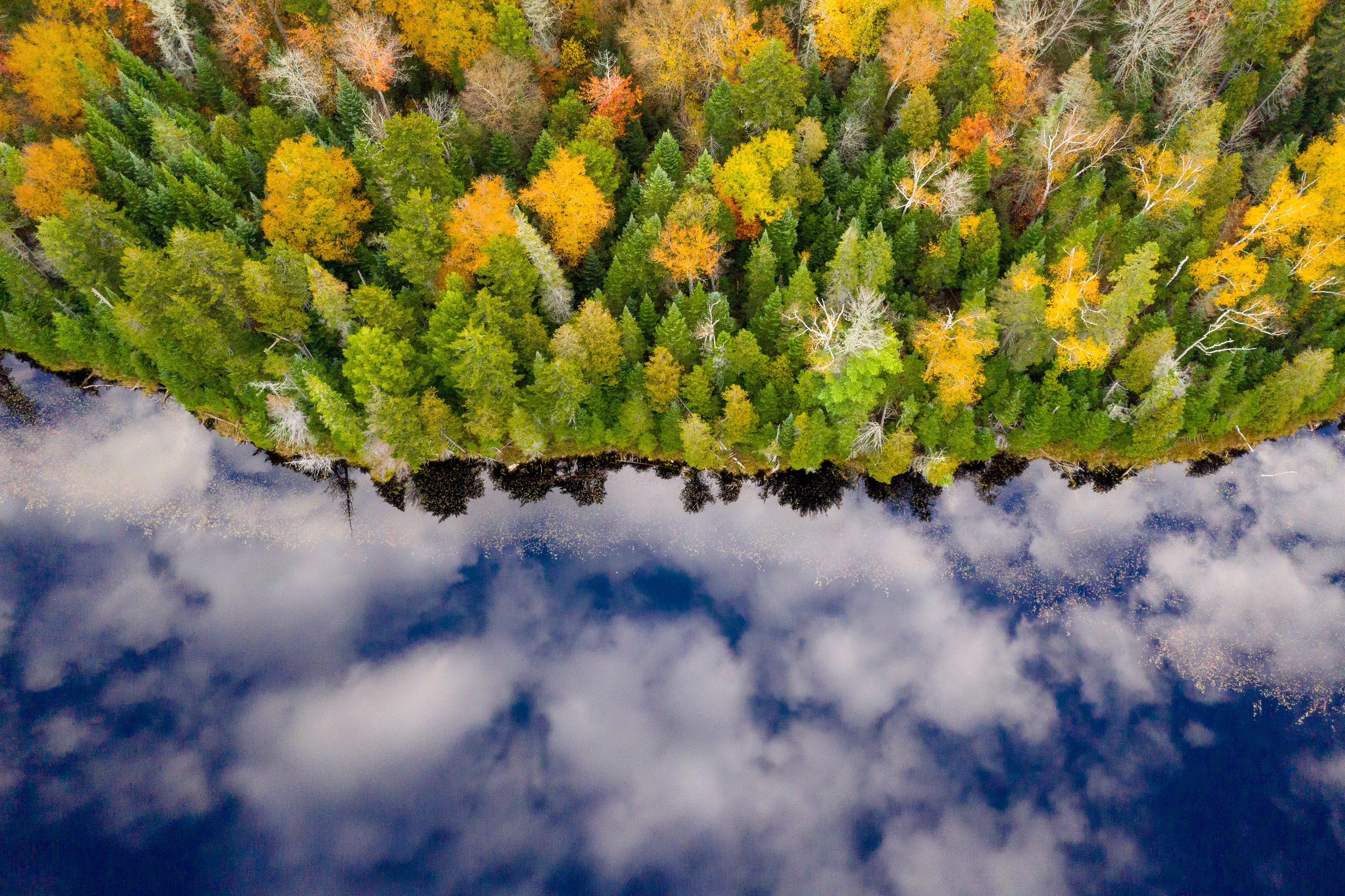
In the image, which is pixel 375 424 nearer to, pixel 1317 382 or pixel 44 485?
pixel 44 485

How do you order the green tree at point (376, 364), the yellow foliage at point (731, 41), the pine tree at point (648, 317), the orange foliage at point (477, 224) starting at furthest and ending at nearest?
the yellow foliage at point (731, 41) → the pine tree at point (648, 317) → the orange foliage at point (477, 224) → the green tree at point (376, 364)

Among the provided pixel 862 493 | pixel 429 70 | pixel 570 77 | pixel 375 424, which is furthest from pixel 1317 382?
pixel 429 70

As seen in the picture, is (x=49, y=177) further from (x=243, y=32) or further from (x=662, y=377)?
(x=662, y=377)

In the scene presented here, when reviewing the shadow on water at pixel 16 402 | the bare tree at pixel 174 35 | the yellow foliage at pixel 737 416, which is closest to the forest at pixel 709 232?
the yellow foliage at pixel 737 416

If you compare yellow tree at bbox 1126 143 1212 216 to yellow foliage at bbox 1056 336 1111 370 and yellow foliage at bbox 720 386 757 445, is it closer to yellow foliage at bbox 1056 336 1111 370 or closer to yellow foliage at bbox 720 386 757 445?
yellow foliage at bbox 1056 336 1111 370

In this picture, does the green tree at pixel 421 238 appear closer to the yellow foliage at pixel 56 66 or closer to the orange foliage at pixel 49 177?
the orange foliage at pixel 49 177

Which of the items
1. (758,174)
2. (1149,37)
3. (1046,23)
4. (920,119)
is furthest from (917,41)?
(1149,37)
